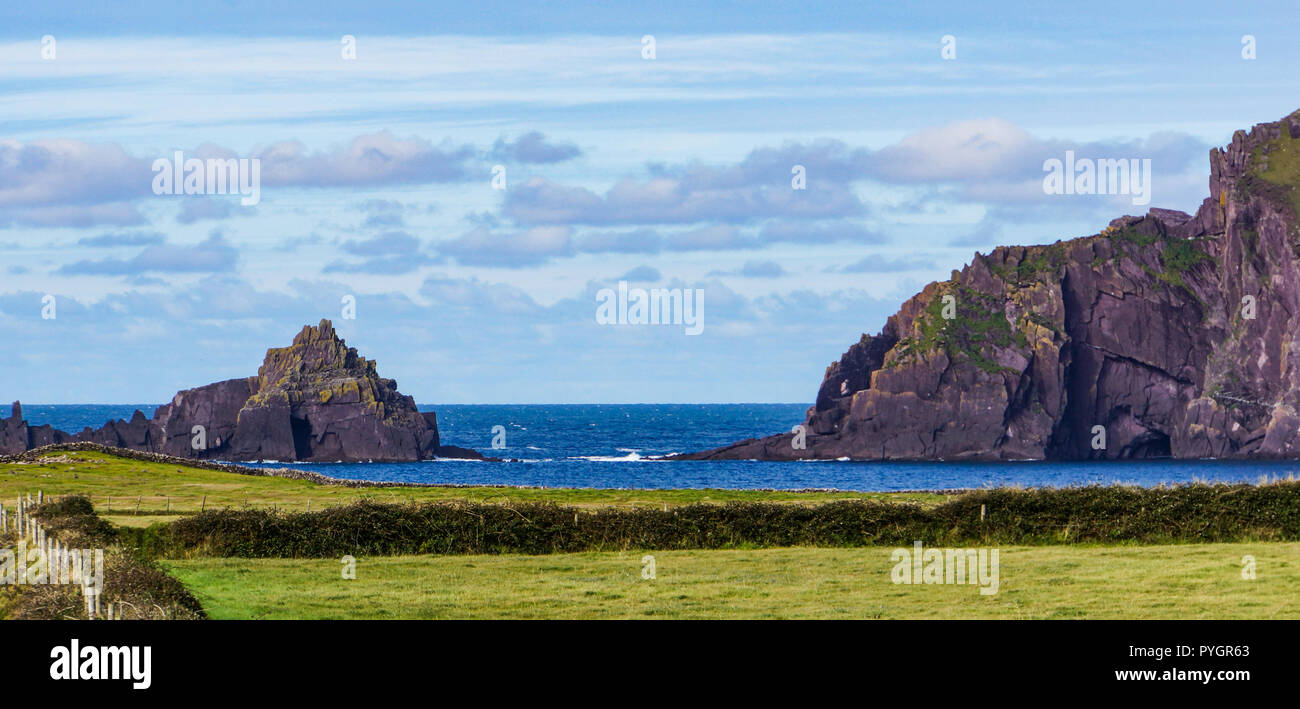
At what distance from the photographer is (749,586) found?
3812 cm

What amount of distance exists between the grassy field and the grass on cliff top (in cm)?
2033

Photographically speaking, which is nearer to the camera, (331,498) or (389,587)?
(389,587)

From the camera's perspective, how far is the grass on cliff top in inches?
2793

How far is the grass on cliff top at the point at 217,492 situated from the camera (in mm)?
70938

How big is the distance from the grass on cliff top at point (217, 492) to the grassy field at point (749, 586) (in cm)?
2033

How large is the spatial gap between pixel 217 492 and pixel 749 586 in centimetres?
5383

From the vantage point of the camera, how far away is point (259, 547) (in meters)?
48.4
